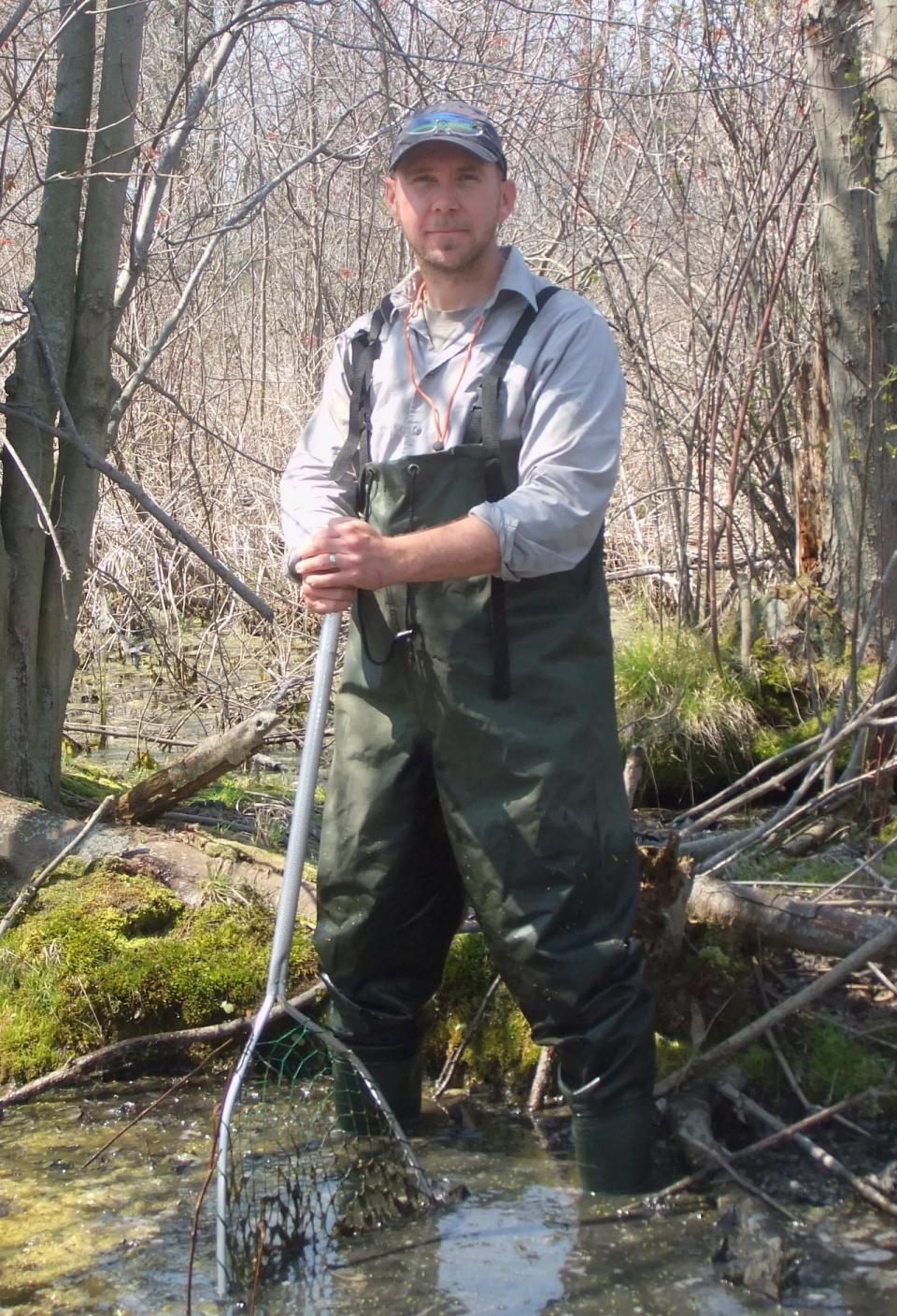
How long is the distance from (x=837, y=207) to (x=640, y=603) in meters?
2.50

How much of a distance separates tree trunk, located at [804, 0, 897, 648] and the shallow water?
2781mm

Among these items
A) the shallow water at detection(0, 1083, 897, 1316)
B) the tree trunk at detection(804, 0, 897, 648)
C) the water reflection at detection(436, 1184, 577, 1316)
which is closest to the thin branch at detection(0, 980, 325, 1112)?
the shallow water at detection(0, 1083, 897, 1316)

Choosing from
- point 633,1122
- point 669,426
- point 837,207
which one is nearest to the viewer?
point 633,1122

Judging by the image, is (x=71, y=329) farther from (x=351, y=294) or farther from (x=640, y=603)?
(x=351, y=294)

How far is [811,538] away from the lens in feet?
20.3

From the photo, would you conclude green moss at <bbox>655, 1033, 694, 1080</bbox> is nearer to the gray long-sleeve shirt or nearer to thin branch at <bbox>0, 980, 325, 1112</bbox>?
thin branch at <bbox>0, 980, 325, 1112</bbox>

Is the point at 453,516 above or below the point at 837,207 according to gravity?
below

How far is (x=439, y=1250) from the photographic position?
2.89 metres

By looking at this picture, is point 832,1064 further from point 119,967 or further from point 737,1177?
point 119,967

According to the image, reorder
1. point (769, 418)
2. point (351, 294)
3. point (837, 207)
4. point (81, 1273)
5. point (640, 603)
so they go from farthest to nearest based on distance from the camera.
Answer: point (351, 294) < point (640, 603) < point (769, 418) < point (837, 207) < point (81, 1273)

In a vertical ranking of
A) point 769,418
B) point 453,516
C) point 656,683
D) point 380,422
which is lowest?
point 656,683

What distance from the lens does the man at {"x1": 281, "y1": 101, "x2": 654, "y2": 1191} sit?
9.37 feet

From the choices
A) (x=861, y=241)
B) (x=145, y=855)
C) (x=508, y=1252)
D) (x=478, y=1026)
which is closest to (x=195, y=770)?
(x=145, y=855)

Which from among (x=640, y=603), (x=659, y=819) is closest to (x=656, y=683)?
(x=659, y=819)
